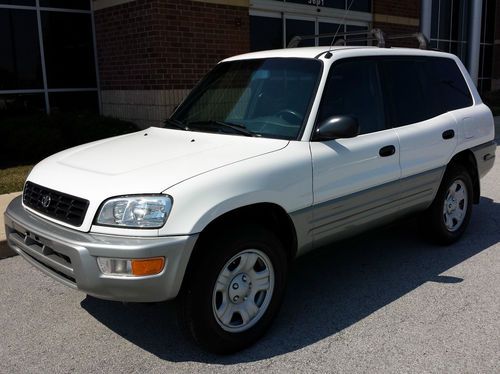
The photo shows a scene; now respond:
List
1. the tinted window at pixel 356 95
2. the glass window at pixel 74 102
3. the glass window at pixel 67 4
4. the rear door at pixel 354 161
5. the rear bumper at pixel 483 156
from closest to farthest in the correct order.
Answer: the rear door at pixel 354 161, the tinted window at pixel 356 95, the rear bumper at pixel 483 156, the glass window at pixel 67 4, the glass window at pixel 74 102

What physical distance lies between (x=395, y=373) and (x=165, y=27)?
7.81m

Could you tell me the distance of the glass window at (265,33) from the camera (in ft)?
38.0

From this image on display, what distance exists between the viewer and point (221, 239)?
3.27 meters

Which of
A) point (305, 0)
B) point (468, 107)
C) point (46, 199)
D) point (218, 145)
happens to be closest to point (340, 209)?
point (218, 145)

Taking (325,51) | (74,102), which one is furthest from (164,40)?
(325,51)

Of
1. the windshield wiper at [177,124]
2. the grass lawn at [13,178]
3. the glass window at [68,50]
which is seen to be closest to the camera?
the windshield wiper at [177,124]

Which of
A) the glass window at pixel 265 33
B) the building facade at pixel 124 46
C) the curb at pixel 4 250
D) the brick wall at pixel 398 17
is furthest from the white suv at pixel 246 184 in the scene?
the brick wall at pixel 398 17

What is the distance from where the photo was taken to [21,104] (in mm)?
10594

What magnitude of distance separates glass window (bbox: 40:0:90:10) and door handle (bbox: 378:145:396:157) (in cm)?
863

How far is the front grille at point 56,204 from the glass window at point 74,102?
7396 mm

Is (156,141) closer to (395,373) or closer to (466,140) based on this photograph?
(395,373)

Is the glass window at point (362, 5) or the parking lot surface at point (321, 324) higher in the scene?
the glass window at point (362, 5)

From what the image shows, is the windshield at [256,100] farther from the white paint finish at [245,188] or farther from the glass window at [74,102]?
the glass window at [74,102]

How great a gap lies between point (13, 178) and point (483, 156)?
19.8ft
